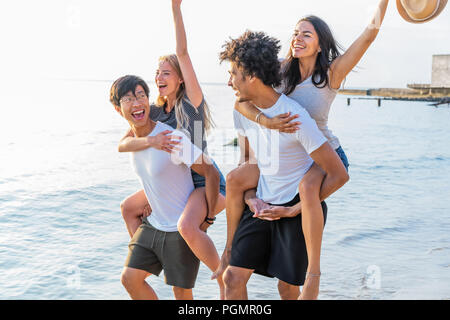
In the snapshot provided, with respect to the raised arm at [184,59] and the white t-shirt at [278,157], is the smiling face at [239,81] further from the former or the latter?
the raised arm at [184,59]

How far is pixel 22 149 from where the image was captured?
18.5 meters

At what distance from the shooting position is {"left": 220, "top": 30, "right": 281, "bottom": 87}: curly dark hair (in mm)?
2795

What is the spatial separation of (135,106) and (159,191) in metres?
0.54

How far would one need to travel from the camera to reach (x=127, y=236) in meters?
8.52

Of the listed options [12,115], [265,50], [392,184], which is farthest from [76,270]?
[12,115]

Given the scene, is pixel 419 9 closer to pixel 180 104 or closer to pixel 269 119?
pixel 269 119

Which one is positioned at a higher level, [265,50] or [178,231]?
[265,50]

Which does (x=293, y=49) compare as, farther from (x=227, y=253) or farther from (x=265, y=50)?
(x=227, y=253)

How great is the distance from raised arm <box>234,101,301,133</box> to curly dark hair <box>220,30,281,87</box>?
0.17 metres

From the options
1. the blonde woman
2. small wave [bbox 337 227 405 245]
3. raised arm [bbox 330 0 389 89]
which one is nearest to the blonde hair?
the blonde woman

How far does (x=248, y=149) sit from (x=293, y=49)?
636mm

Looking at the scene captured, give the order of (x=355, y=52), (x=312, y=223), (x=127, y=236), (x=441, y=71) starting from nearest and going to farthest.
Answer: (x=312, y=223)
(x=355, y=52)
(x=127, y=236)
(x=441, y=71)

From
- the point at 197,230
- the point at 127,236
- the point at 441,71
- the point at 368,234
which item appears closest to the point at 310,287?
the point at 197,230

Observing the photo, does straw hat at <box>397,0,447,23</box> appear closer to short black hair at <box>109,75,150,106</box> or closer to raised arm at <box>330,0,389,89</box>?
raised arm at <box>330,0,389,89</box>
